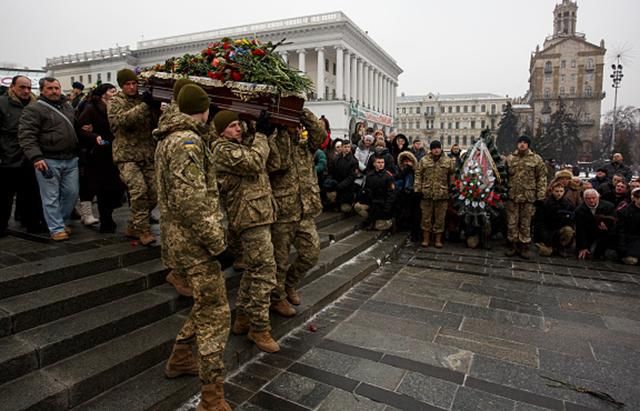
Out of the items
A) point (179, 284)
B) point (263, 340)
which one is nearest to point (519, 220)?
point (263, 340)

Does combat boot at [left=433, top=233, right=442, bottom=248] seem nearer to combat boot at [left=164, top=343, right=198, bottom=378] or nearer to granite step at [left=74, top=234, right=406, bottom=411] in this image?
granite step at [left=74, top=234, right=406, bottom=411]

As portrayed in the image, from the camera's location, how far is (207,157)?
112 inches

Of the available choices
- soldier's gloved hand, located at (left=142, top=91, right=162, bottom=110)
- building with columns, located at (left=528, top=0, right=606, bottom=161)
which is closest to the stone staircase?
soldier's gloved hand, located at (left=142, top=91, right=162, bottom=110)

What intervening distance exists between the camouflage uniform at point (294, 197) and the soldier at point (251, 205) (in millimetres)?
364

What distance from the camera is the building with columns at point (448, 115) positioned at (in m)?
95.1

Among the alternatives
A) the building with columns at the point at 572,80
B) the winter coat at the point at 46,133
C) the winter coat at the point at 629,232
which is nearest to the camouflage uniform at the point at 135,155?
the winter coat at the point at 46,133

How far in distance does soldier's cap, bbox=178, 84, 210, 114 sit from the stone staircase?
1.88 metres

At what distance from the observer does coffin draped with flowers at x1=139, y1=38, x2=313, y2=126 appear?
12.0ft

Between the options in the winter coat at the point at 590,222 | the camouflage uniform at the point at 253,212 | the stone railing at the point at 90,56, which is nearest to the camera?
the camouflage uniform at the point at 253,212

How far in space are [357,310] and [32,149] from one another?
406 centimetres

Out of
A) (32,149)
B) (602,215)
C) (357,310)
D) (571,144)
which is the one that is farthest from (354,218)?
(571,144)

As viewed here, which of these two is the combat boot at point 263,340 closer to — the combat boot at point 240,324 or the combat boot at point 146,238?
the combat boot at point 240,324

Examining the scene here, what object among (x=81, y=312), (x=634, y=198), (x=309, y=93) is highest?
(x=309, y=93)

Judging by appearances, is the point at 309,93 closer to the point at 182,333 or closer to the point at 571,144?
the point at 182,333
